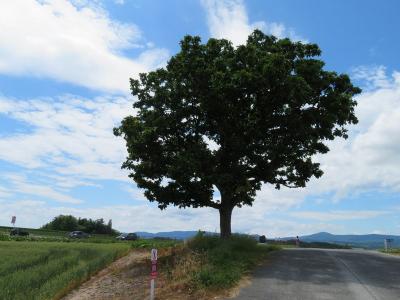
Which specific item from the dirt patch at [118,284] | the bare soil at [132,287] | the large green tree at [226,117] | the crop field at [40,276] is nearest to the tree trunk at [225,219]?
the large green tree at [226,117]

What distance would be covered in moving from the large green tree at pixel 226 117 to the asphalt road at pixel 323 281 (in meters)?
5.56

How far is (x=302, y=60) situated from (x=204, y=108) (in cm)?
543

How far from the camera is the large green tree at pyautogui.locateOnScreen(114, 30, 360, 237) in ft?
72.8

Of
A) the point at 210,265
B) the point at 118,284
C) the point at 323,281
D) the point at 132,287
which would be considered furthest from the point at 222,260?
the point at 118,284

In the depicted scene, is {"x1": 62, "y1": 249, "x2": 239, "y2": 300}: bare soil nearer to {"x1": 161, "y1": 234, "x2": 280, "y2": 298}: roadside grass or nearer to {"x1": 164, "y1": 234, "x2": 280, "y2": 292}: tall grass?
{"x1": 161, "y1": 234, "x2": 280, "y2": 298}: roadside grass

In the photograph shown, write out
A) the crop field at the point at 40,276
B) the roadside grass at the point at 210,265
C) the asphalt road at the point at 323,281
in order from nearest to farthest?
the asphalt road at the point at 323,281, the roadside grass at the point at 210,265, the crop field at the point at 40,276

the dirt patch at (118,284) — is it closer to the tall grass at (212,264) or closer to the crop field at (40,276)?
the crop field at (40,276)

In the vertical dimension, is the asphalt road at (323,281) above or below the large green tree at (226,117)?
below

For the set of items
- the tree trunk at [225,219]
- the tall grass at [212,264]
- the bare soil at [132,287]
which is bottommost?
the bare soil at [132,287]

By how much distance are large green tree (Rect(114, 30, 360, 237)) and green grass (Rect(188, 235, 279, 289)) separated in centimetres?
270

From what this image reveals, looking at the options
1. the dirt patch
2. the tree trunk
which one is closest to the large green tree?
the tree trunk

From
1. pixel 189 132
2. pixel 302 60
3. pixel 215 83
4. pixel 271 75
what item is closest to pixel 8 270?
pixel 189 132

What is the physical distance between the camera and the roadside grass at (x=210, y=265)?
47.2 ft

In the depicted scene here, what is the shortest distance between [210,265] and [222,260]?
1219 mm
